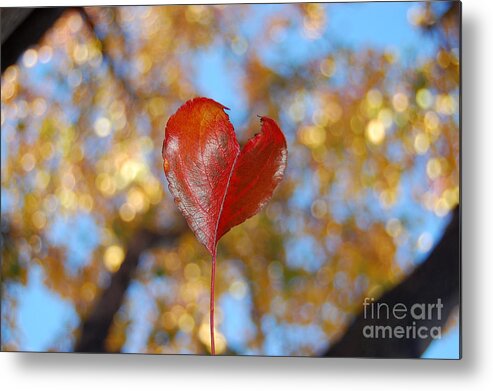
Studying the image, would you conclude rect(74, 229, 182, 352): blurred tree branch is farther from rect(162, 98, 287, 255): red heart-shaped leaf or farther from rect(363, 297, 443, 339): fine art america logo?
rect(363, 297, 443, 339): fine art america logo

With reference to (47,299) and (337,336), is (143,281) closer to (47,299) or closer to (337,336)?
(47,299)

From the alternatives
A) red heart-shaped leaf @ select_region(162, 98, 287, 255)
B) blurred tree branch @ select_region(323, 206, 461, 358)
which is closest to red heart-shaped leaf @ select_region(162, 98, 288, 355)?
red heart-shaped leaf @ select_region(162, 98, 287, 255)

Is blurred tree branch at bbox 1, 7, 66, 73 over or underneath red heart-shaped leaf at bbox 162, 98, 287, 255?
over

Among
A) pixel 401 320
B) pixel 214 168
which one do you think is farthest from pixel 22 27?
pixel 401 320

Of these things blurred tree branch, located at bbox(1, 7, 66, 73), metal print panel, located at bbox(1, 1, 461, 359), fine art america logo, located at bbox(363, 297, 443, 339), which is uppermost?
blurred tree branch, located at bbox(1, 7, 66, 73)

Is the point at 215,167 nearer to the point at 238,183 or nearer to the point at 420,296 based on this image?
the point at 238,183

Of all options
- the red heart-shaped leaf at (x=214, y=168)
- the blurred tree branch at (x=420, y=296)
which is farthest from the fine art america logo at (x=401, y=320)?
the red heart-shaped leaf at (x=214, y=168)

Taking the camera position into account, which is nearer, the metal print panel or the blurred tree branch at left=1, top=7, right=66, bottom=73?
the metal print panel
